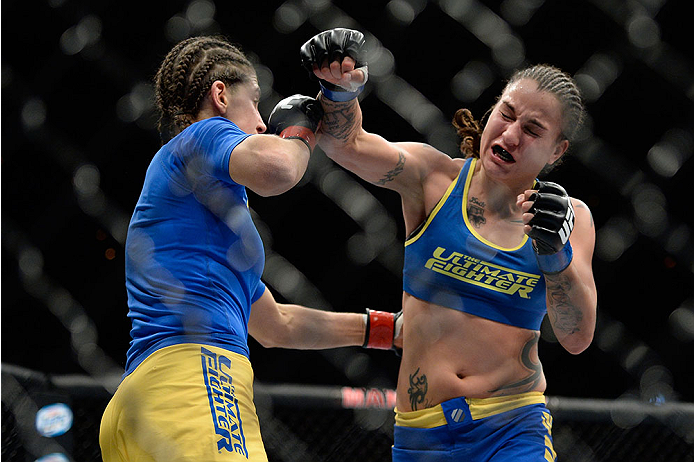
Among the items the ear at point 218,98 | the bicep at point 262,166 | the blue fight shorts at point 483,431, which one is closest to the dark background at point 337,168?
the blue fight shorts at point 483,431

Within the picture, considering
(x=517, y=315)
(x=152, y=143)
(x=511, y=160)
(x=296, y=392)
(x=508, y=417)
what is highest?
(x=511, y=160)

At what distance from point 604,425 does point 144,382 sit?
1995 mm

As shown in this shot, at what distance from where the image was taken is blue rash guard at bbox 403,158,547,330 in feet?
6.19

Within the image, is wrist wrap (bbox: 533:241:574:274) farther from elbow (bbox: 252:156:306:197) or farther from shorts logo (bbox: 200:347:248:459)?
shorts logo (bbox: 200:347:248:459)

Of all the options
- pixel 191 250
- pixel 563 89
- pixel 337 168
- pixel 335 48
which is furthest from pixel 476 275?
pixel 337 168

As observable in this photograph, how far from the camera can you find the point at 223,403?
135 cm

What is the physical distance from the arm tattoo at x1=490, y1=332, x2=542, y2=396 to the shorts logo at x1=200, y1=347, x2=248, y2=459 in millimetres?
763

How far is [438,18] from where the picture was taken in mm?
3758

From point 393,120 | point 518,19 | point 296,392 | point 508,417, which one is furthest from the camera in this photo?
point 393,120

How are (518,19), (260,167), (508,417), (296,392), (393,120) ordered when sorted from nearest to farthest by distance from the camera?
(260,167) < (508,417) < (296,392) < (518,19) < (393,120)

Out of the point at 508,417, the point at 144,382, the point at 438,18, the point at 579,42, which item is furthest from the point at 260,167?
the point at 579,42

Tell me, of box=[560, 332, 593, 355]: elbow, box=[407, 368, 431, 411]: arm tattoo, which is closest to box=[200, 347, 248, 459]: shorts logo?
box=[407, 368, 431, 411]: arm tattoo

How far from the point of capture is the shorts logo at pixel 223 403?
131 centimetres

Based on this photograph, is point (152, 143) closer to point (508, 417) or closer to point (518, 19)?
point (518, 19)
